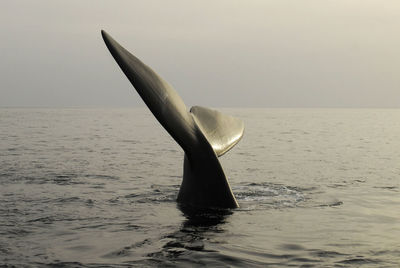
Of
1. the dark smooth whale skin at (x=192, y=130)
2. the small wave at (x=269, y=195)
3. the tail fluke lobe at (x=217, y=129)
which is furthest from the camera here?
the small wave at (x=269, y=195)

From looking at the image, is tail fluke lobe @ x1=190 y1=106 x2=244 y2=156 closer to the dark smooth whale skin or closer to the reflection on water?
the dark smooth whale skin

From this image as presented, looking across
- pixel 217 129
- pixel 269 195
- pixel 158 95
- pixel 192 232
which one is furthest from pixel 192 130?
pixel 269 195

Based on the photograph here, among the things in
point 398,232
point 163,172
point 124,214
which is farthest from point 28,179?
point 398,232

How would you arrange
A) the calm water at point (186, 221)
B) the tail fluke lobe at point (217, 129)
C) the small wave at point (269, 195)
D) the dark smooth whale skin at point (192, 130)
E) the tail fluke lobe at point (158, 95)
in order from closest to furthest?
the calm water at point (186, 221)
the tail fluke lobe at point (158, 95)
the dark smooth whale skin at point (192, 130)
the tail fluke lobe at point (217, 129)
the small wave at point (269, 195)

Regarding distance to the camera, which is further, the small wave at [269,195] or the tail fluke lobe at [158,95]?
the small wave at [269,195]

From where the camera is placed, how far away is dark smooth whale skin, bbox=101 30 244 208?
797 centimetres

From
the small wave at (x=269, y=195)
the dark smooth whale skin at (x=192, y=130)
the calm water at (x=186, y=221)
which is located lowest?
the calm water at (x=186, y=221)

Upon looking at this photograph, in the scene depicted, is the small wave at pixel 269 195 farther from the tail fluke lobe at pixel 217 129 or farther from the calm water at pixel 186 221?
the tail fluke lobe at pixel 217 129

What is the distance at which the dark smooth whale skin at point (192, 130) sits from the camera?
7.97 meters

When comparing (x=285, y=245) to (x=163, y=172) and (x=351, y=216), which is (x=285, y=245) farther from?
(x=163, y=172)

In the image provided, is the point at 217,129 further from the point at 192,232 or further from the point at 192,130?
the point at 192,232

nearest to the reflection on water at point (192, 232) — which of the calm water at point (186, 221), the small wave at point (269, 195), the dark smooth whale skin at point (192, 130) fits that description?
the calm water at point (186, 221)

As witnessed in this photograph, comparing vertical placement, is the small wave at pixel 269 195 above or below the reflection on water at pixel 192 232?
above

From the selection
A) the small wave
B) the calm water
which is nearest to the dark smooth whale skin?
the calm water
